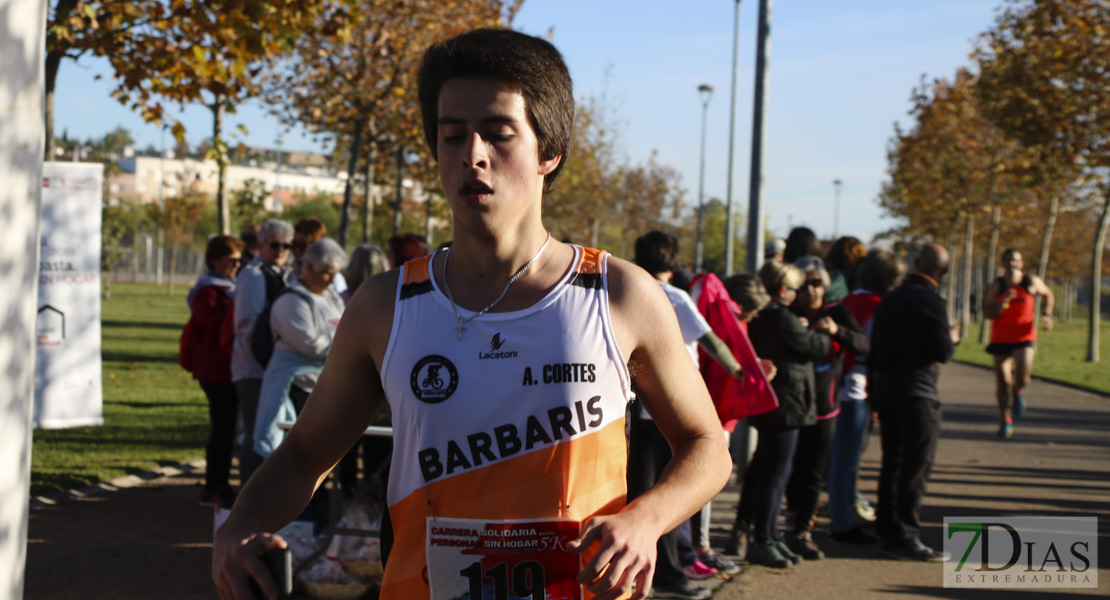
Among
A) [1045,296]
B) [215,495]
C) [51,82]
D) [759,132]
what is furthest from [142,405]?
[1045,296]

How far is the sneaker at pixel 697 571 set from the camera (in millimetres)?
6508

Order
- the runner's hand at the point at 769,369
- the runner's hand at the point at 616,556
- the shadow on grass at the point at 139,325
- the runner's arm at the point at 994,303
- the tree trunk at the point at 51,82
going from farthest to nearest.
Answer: the shadow on grass at the point at 139,325, the runner's arm at the point at 994,303, the tree trunk at the point at 51,82, the runner's hand at the point at 769,369, the runner's hand at the point at 616,556

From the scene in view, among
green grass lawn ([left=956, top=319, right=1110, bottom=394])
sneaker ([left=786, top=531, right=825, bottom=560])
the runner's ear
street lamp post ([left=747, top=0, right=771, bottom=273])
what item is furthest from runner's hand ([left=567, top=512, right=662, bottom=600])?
green grass lawn ([left=956, top=319, right=1110, bottom=394])

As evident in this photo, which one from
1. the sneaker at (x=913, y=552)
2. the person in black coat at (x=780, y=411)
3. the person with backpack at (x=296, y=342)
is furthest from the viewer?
the sneaker at (x=913, y=552)

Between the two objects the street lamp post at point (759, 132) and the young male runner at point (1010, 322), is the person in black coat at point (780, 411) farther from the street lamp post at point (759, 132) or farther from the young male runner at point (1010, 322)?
the young male runner at point (1010, 322)

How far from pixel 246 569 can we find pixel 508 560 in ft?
1.58

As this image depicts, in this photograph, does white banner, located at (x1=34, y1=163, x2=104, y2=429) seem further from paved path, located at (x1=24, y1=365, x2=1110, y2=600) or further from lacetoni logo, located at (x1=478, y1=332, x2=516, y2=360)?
lacetoni logo, located at (x1=478, y1=332, x2=516, y2=360)

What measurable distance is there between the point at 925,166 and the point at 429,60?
1505 inches

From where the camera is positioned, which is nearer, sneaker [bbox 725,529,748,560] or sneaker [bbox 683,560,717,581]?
sneaker [bbox 683,560,717,581]

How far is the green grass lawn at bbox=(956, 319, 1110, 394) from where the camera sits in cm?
1997

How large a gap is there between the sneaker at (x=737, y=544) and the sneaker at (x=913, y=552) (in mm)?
978

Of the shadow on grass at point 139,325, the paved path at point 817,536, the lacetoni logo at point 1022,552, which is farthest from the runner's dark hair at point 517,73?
the shadow on grass at point 139,325

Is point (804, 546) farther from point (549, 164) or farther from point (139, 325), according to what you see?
point (139, 325)

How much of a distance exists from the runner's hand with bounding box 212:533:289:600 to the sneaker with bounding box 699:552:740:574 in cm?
528
